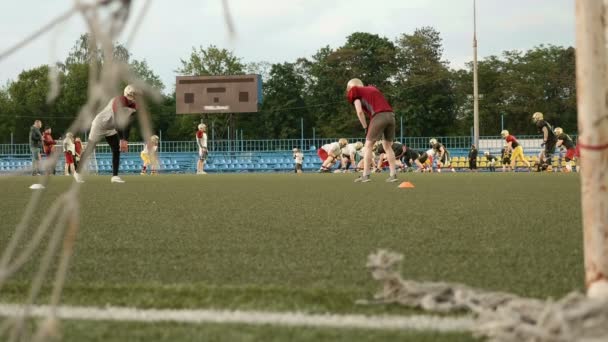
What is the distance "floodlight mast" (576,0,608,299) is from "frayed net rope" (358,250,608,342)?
0.30ft

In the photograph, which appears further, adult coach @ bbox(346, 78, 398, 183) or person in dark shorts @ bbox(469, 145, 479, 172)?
person in dark shorts @ bbox(469, 145, 479, 172)

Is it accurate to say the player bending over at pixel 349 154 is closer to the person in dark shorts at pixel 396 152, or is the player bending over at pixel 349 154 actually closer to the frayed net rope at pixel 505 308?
the person in dark shorts at pixel 396 152

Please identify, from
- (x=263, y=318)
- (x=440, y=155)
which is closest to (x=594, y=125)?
(x=263, y=318)

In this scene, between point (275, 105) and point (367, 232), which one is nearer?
point (367, 232)

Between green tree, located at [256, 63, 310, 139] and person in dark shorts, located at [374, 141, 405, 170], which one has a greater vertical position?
green tree, located at [256, 63, 310, 139]

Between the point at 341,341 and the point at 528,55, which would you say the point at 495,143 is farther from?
the point at 341,341

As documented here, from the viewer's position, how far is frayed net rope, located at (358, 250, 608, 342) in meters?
1.27

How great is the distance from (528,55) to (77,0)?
6604cm

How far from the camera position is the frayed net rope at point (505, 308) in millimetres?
1271

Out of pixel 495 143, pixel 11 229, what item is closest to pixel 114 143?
pixel 11 229

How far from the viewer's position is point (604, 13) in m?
1.53

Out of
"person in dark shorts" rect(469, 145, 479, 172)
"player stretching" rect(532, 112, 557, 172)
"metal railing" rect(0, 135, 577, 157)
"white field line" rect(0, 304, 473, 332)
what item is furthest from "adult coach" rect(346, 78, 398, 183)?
"metal railing" rect(0, 135, 577, 157)

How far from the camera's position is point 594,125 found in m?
1.52

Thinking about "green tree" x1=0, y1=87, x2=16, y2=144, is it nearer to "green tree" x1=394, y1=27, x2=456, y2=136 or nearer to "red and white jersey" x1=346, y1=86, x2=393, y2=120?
"green tree" x1=394, y1=27, x2=456, y2=136
